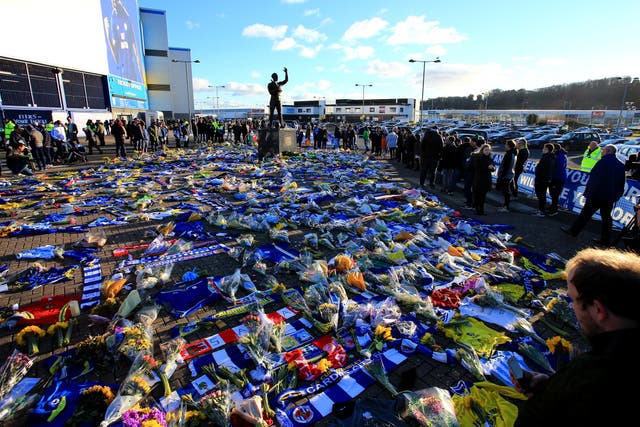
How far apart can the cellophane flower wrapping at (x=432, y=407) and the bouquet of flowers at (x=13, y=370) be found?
3244mm

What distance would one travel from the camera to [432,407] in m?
2.57

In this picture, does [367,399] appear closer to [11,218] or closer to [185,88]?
[11,218]

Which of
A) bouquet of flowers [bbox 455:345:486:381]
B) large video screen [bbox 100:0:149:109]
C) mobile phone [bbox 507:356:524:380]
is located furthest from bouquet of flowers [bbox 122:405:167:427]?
large video screen [bbox 100:0:149:109]

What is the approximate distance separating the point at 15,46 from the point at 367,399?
31.6 meters

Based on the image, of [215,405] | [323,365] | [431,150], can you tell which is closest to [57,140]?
[431,150]

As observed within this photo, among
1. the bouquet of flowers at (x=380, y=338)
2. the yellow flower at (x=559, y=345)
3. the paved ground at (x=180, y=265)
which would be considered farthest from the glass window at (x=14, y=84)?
the yellow flower at (x=559, y=345)

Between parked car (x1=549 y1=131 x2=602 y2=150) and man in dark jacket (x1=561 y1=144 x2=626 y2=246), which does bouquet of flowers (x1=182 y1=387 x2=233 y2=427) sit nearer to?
man in dark jacket (x1=561 y1=144 x2=626 y2=246)

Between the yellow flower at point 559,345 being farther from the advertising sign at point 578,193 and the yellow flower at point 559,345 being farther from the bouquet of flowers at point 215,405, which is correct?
the advertising sign at point 578,193

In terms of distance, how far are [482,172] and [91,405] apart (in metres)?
8.20

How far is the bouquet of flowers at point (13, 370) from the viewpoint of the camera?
2.78m

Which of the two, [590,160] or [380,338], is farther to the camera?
[590,160]

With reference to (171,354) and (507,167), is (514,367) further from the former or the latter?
(507,167)

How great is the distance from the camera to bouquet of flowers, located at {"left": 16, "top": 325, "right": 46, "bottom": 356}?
3.29 m

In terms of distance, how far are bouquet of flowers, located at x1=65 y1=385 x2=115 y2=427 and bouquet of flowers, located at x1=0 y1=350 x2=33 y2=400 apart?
2.17 feet
